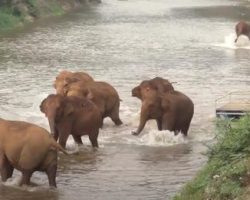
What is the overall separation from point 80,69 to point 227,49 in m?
9.76

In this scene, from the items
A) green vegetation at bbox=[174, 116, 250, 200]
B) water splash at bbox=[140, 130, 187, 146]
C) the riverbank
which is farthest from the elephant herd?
the riverbank

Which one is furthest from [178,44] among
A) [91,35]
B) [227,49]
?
[91,35]

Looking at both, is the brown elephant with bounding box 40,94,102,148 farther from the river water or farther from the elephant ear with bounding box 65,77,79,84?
the elephant ear with bounding box 65,77,79,84

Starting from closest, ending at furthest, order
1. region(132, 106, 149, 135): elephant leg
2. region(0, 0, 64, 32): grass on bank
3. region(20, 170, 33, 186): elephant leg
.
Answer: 1. region(20, 170, 33, 186): elephant leg
2. region(132, 106, 149, 135): elephant leg
3. region(0, 0, 64, 32): grass on bank

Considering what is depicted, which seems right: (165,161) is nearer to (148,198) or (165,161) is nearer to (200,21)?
(148,198)

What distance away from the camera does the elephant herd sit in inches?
416

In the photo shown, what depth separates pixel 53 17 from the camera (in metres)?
47.7

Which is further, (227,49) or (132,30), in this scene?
(132,30)

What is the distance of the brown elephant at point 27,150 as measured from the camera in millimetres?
10500

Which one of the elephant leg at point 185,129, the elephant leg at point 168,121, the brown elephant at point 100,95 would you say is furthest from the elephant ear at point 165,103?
the brown elephant at point 100,95

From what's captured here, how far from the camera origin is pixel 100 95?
15.8m

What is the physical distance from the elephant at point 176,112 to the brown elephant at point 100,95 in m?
1.64

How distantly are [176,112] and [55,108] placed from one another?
10.3 feet

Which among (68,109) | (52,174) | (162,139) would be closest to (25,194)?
(52,174)
